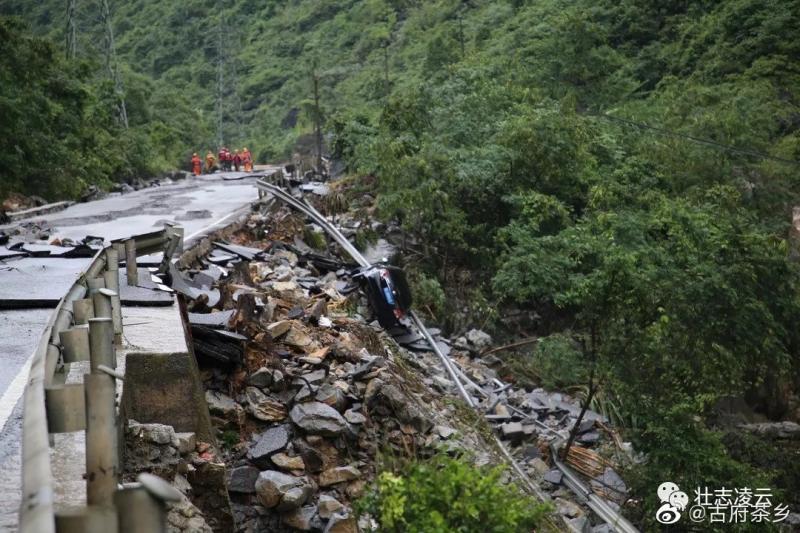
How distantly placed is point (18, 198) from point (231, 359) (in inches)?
608

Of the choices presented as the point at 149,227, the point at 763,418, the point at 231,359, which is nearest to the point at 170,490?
the point at 231,359

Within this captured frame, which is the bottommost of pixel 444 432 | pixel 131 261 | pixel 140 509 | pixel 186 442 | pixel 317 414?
pixel 444 432

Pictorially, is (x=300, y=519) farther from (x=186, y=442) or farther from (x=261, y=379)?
(x=261, y=379)

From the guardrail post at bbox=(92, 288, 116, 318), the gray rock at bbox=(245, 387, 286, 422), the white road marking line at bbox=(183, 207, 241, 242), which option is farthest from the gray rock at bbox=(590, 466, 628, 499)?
the guardrail post at bbox=(92, 288, 116, 318)

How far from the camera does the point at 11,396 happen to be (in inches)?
176

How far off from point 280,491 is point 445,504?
1468mm

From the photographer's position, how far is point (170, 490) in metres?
1.91

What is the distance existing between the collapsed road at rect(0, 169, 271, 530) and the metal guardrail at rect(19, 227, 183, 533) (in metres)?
0.53

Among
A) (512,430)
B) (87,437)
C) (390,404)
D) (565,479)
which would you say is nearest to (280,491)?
(390,404)

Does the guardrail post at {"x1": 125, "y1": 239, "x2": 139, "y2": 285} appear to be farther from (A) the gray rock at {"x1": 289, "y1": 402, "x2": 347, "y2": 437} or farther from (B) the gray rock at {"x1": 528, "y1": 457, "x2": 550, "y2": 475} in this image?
(B) the gray rock at {"x1": 528, "y1": 457, "x2": 550, "y2": 475}

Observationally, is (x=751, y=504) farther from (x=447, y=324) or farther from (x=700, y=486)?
(x=447, y=324)

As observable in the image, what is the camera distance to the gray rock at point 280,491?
18.2ft

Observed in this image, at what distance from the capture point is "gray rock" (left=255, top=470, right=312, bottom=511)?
18.2ft

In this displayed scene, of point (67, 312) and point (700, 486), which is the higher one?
point (67, 312)
